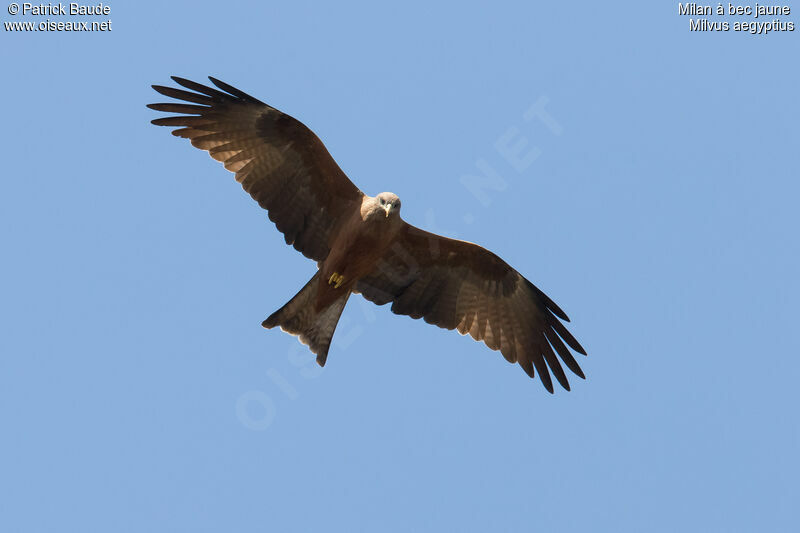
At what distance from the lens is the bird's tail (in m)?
11.5

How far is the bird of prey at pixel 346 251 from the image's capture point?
10984mm

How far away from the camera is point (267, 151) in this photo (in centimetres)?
1116

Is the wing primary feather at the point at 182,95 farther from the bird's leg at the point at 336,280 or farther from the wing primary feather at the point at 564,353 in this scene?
the wing primary feather at the point at 564,353

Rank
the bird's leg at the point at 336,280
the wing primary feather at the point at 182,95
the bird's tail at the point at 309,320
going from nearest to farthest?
the wing primary feather at the point at 182,95
the bird's leg at the point at 336,280
the bird's tail at the point at 309,320

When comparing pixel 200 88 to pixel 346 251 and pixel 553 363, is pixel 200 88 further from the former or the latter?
pixel 553 363

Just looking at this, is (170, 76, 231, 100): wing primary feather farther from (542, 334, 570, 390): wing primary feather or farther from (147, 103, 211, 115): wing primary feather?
(542, 334, 570, 390): wing primary feather

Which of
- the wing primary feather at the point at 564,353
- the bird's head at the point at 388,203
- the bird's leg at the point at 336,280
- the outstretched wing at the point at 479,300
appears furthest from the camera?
the wing primary feather at the point at 564,353

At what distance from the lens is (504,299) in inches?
473

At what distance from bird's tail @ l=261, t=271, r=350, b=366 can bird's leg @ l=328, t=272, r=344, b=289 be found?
346 millimetres

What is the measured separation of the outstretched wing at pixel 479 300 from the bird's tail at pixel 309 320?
0.47 metres

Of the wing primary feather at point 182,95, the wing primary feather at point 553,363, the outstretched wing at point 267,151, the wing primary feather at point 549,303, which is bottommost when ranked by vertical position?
the wing primary feather at point 553,363

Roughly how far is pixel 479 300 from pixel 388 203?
2.10 metres

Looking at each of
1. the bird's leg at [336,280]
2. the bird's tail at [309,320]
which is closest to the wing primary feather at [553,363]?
the bird's tail at [309,320]

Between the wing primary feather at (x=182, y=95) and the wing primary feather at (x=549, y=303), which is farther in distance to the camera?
the wing primary feather at (x=549, y=303)
